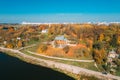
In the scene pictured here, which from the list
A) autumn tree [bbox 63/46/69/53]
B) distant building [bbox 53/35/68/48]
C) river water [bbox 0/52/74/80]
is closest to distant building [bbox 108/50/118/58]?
autumn tree [bbox 63/46/69/53]

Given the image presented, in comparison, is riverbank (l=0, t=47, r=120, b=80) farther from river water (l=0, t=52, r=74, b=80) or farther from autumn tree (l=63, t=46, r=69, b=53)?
autumn tree (l=63, t=46, r=69, b=53)

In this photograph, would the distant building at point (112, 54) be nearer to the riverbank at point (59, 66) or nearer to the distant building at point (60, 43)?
the riverbank at point (59, 66)

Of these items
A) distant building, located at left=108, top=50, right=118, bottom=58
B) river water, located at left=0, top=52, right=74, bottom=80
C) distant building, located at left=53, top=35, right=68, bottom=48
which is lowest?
river water, located at left=0, top=52, right=74, bottom=80

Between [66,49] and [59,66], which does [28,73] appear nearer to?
→ [59,66]

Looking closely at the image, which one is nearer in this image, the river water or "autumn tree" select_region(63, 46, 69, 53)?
the river water

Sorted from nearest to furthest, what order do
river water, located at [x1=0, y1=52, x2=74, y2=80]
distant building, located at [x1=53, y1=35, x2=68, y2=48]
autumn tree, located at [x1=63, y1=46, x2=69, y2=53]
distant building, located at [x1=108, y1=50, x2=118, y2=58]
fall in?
river water, located at [x1=0, y1=52, x2=74, y2=80] → distant building, located at [x1=108, y1=50, x2=118, y2=58] → autumn tree, located at [x1=63, y1=46, x2=69, y2=53] → distant building, located at [x1=53, y1=35, x2=68, y2=48]

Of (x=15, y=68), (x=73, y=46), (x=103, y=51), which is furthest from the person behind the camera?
(x=73, y=46)

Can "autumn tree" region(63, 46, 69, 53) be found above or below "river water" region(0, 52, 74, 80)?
above

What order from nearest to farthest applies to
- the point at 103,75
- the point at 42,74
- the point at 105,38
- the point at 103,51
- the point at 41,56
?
the point at 103,75 → the point at 42,74 → the point at 103,51 → the point at 41,56 → the point at 105,38

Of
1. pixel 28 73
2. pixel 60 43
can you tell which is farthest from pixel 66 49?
pixel 28 73

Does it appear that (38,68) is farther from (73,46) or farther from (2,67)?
(73,46)

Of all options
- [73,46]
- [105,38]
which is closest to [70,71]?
[73,46]
